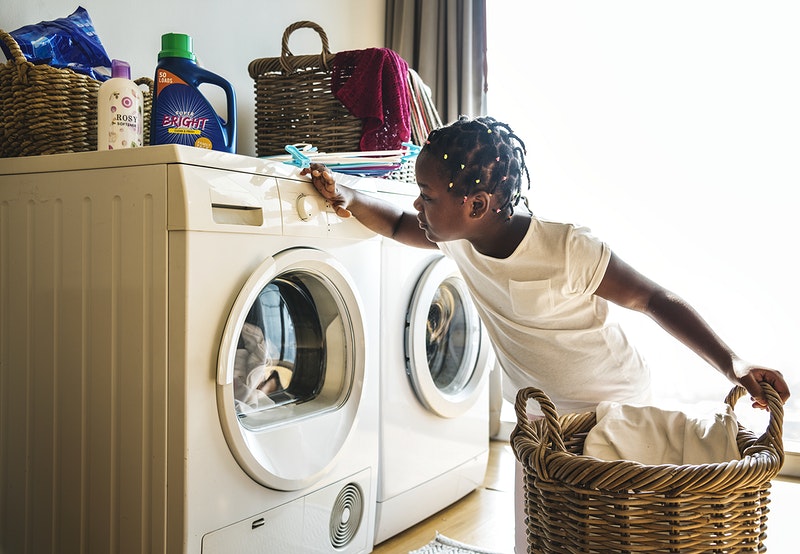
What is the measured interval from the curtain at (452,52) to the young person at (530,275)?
4.74 feet

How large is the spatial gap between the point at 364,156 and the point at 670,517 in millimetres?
1119

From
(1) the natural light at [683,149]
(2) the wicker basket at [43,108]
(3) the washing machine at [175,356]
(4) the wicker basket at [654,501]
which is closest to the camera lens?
(4) the wicker basket at [654,501]

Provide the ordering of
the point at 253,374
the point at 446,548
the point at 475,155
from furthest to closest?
the point at 446,548 → the point at 253,374 → the point at 475,155

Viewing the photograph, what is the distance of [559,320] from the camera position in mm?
1426

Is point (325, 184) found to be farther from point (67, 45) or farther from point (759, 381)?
point (759, 381)

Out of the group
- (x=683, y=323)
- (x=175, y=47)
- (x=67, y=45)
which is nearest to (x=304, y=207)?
(x=175, y=47)

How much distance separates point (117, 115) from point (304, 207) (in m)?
0.42

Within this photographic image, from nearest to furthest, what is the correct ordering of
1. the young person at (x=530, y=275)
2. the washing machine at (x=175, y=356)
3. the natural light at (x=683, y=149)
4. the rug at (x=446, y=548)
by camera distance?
the washing machine at (x=175, y=356), the young person at (x=530, y=275), the rug at (x=446, y=548), the natural light at (x=683, y=149)

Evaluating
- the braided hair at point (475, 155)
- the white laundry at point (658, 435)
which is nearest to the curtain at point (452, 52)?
the braided hair at point (475, 155)

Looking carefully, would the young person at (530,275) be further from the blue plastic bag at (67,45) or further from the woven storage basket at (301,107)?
the blue plastic bag at (67,45)

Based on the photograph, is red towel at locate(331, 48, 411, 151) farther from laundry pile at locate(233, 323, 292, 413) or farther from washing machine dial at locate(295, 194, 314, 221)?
laundry pile at locate(233, 323, 292, 413)

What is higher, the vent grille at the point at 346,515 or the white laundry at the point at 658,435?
the white laundry at the point at 658,435

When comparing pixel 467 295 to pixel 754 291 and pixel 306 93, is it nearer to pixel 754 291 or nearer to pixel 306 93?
pixel 306 93

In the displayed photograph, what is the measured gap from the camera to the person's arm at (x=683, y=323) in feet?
3.64
